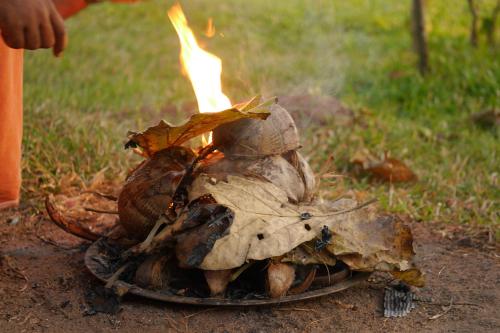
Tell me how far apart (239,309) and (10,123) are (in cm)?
126

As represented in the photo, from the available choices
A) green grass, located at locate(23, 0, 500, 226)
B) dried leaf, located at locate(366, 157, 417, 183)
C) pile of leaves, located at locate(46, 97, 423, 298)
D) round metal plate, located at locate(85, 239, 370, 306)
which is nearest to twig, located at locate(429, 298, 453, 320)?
pile of leaves, located at locate(46, 97, 423, 298)

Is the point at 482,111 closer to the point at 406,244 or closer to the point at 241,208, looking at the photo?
the point at 406,244

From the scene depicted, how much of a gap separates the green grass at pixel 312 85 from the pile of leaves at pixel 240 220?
1059 mm

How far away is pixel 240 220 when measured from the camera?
2430mm

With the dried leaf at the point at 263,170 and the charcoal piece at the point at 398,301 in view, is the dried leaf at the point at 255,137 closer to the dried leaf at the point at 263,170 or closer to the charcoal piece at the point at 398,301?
the dried leaf at the point at 263,170

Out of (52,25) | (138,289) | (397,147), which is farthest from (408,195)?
(52,25)

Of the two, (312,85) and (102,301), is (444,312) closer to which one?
(102,301)

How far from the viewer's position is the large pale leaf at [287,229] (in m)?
2.38

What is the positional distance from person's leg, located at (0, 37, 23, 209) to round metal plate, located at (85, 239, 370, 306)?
1.78ft

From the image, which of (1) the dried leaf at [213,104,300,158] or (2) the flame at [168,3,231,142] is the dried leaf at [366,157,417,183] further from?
(1) the dried leaf at [213,104,300,158]

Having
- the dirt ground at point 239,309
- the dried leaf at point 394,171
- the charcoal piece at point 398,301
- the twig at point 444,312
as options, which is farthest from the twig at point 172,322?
the dried leaf at point 394,171

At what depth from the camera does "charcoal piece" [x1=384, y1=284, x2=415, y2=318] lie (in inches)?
99.1

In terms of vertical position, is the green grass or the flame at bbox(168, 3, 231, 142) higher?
the flame at bbox(168, 3, 231, 142)

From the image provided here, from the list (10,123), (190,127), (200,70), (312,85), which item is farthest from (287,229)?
(312,85)
